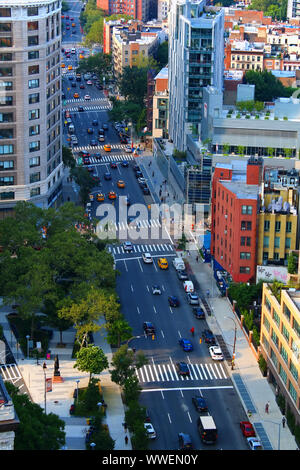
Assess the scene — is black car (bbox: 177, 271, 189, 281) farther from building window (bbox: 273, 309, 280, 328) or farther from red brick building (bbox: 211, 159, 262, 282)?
building window (bbox: 273, 309, 280, 328)

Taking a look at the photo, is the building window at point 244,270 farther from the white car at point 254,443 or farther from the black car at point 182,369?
the white car at point 254,443

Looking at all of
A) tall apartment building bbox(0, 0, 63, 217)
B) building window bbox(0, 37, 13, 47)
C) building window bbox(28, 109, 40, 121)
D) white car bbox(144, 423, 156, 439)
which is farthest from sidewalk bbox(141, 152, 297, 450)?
building window bbox(0, 37, 13, 47)

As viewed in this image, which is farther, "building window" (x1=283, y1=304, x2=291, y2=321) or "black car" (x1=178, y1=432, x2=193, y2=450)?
"building window" (x1=283, y1=304, x2=291, y2=321)

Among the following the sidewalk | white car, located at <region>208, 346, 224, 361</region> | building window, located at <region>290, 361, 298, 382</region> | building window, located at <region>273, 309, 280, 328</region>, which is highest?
building window, located at <region>273, 309, 280, 328</region>

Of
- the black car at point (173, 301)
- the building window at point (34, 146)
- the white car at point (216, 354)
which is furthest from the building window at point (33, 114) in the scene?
the white car at point (216, 354)

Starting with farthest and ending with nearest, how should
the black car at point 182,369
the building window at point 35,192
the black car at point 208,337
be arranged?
the building window at point 35,192 → the black car at point 208,337 → the black car at point 182,369
